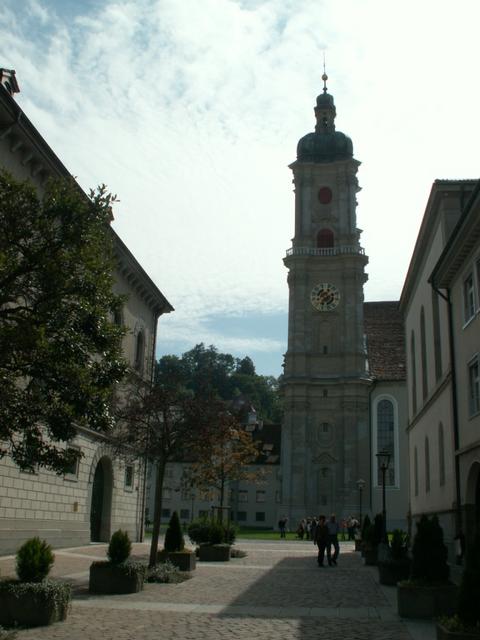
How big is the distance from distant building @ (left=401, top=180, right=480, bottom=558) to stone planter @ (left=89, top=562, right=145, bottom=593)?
10.9m

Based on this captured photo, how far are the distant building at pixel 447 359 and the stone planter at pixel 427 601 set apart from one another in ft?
28.2

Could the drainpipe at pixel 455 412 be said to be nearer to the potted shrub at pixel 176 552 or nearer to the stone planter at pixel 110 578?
the potted shrub at pixel 176 552

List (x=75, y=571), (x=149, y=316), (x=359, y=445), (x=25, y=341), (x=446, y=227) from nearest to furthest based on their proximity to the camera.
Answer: (x=25, y=341), (x=75, y=571), (x=446, y=227), (x=149, y=316), (x=359, y=445)

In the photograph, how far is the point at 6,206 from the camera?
1264cm

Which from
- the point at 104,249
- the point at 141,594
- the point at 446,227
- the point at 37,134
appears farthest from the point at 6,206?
the point at 446,227

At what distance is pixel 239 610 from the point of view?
14953mm

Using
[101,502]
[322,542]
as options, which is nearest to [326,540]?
[322,542]

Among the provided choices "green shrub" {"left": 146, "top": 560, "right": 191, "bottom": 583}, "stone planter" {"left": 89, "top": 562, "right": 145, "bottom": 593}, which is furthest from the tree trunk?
"stone planter" {"left": 89, "top": 562, "right": 145, "bottom": 593}

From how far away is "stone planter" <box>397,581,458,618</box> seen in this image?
13.8 m

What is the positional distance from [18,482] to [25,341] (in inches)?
554

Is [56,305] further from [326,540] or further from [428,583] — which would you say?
[326,540]

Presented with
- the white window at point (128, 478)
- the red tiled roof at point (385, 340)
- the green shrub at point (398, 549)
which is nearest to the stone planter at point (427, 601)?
the green shrub at point (398, 549)

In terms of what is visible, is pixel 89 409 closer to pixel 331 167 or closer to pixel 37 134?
pixel 37 134

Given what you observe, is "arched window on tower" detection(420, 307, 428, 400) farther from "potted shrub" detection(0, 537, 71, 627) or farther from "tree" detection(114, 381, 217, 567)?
"potted shrub" detection(0, 537, 71, 627)
